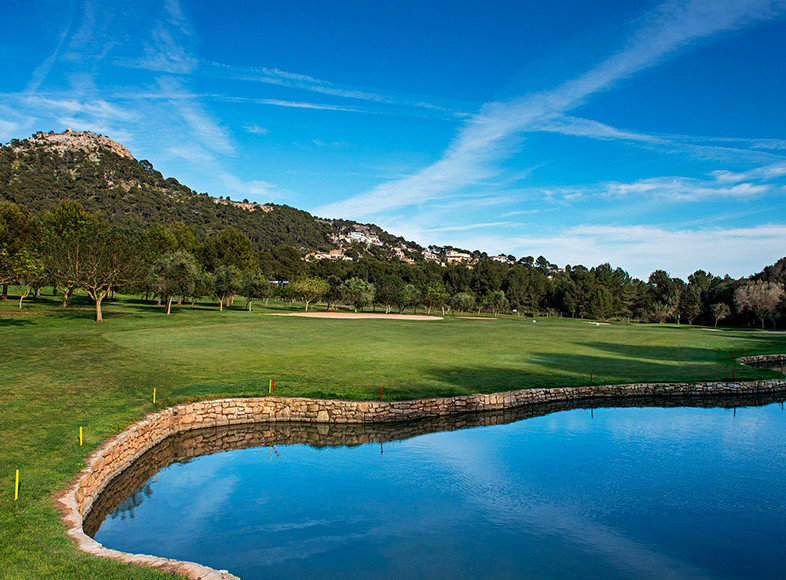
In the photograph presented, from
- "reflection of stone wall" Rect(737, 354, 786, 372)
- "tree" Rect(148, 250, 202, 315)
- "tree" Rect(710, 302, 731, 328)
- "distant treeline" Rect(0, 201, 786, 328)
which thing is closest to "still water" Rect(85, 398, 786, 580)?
"reflection of stone wall" Rect(737, 354, 786, 372)

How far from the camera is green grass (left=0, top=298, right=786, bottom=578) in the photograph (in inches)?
403

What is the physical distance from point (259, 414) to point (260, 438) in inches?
59.5

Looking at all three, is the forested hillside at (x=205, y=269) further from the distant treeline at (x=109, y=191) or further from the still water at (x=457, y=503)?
the still water at (x=457, y=503)

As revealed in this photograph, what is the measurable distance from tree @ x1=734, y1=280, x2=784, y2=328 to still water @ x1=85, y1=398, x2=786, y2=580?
265ft

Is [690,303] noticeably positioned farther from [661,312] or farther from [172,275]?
[172,275]

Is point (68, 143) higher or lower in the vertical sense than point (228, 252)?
higher

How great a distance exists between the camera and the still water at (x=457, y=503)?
10.5 m

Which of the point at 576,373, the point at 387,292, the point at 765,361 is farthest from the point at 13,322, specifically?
the point at 387,292

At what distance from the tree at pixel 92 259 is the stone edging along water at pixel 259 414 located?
34.0 meters

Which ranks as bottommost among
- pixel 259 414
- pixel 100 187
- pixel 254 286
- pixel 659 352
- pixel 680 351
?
pixel 259 414

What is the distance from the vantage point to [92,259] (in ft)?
155

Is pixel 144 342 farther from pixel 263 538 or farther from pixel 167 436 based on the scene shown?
pixel 263 538

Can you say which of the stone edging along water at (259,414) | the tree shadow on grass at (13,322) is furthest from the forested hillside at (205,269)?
the stone edging along water at (259,414)

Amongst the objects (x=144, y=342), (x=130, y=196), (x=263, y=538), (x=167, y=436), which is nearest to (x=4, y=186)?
(x=130, y=196)
